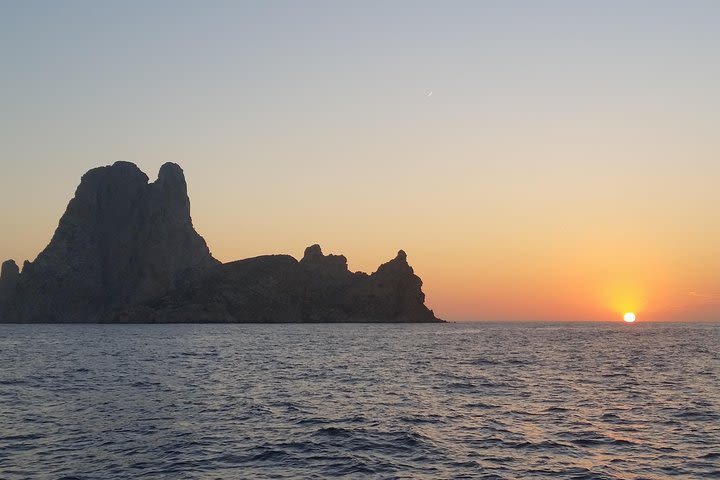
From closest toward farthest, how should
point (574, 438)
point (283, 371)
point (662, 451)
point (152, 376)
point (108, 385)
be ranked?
point (662, 451), point (574, 438), point (108, 385), point (152, 376), point (283, 371)

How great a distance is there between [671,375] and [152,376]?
161 feet

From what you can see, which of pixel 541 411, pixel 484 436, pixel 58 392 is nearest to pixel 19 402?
pixel 58 392

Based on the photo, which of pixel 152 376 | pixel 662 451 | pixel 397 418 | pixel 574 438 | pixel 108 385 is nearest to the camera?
pixel 662 451

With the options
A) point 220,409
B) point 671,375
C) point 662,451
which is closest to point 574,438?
point 662,451

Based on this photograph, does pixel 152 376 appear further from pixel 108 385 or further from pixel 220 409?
pixel 220 409

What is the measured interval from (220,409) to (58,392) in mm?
14645

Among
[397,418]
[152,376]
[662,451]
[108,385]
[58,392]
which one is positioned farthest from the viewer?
[152,376]

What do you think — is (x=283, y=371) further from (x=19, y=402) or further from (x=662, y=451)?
(x=662, y=451)

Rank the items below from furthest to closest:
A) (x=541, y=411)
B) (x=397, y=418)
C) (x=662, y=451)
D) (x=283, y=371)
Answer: (x=283, y=371), (x=541, y=411), (x=397, y=418), (x=662, y=451)

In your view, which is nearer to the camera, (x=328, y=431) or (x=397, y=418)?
(x=328, y=431)

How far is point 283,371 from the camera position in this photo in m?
67.6

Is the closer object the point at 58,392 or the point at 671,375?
the point at 58,392

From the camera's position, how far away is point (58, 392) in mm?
48594

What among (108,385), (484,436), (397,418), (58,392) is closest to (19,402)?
(58,392)
